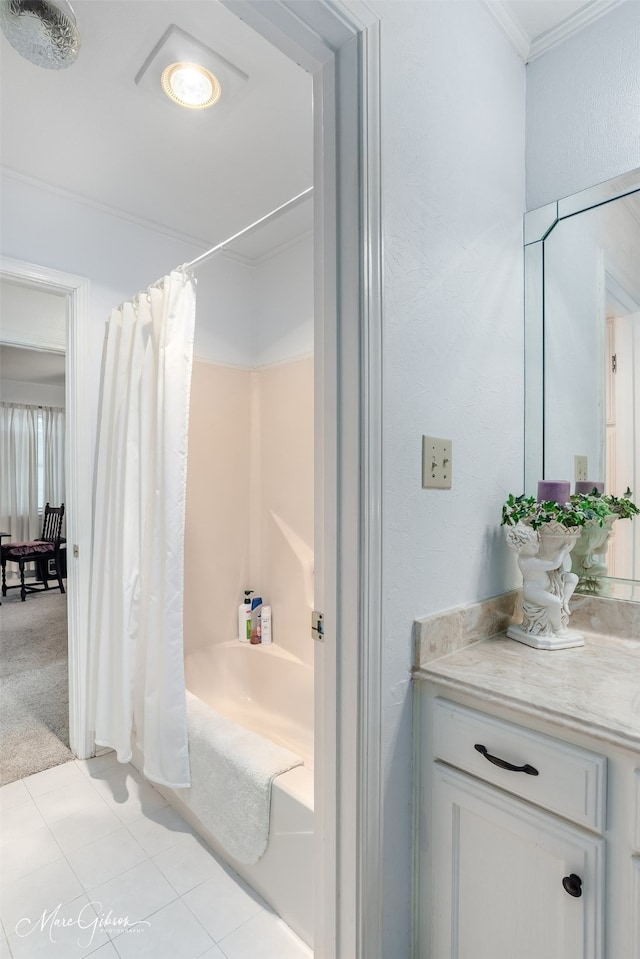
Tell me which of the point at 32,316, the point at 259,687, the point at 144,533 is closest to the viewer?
the point at 144,533

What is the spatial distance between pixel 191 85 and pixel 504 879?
2162 millimetres

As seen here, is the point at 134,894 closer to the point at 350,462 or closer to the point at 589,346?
the point at 350,462

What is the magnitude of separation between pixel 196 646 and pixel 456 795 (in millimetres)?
1672

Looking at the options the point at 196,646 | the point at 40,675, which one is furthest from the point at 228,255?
the point at 40,675

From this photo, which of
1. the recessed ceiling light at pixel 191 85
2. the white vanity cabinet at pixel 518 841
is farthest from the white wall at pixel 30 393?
the white vanity cabinet at pixel 518 841

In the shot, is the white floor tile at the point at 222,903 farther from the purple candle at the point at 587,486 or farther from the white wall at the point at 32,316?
the white wall at the point at 32,316

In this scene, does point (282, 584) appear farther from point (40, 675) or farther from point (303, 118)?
point (303, 118)

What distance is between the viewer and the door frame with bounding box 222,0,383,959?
94 cm

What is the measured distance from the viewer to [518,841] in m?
0.89

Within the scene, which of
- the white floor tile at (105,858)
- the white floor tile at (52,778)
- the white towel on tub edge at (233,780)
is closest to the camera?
the white towel on tub edge at (233,780)

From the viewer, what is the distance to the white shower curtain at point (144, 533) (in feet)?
5.57

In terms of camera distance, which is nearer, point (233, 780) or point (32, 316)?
point (233, 780)

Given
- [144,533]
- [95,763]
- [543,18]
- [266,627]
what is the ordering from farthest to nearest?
[266,627]
[95,763]
[144,533]
[543,18]

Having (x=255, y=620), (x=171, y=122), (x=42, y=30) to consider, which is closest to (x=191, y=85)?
(x=171, y=122)
